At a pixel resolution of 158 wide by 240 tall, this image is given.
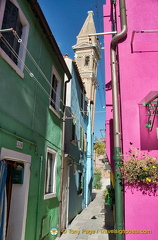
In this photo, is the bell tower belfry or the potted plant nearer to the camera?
the potted plant

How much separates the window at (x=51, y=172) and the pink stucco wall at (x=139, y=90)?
3.24 metres

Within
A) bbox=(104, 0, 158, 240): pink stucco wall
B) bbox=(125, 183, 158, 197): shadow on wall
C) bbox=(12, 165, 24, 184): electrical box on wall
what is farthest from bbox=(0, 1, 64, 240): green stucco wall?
bbox=(125, 183, 158, 197): shadow on wall

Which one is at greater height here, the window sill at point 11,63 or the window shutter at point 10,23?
the window shutter at point 10,23

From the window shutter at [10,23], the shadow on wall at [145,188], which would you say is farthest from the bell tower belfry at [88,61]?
the shadow on wall at [145,188]

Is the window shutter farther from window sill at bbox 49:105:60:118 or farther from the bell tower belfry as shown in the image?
the bell tower belfry

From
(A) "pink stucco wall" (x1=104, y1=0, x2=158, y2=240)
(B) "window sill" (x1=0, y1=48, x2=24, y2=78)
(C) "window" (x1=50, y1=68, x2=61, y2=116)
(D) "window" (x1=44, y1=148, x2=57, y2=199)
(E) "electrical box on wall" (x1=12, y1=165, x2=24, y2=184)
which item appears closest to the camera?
(B) "window sill" (x1=0, y1=48, x2=24, y2=78)

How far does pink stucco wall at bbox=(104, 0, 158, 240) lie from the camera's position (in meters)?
4.41

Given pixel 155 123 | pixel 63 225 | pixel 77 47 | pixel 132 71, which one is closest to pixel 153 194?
pixel 155 123

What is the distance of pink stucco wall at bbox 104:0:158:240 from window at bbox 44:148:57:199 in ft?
10.6

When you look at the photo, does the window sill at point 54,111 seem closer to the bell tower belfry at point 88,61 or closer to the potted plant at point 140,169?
the potted plant at point 140,169

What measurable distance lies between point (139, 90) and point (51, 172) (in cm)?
435

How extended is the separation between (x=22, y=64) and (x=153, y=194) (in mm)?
4419

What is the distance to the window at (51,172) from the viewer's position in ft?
23.2

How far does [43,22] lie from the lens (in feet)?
20.6
